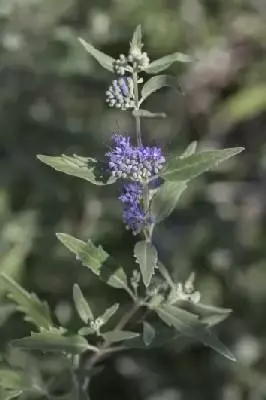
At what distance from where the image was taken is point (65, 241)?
1.10 meters

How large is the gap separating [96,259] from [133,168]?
0.15 metres

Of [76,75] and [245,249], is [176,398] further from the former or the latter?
[76,75]

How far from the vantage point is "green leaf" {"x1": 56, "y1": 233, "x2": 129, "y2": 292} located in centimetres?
110

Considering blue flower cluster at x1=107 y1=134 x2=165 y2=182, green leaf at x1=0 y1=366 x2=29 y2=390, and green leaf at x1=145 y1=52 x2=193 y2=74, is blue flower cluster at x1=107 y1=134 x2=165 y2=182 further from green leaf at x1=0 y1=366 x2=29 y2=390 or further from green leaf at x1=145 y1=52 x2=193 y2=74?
green leaf at x1=0 y1=366 x2=29 y2=390

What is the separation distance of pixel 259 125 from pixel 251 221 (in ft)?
1.49

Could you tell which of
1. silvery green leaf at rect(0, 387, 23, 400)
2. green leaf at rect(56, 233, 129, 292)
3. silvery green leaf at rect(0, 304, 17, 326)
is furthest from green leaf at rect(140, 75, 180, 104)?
silvery green leaf at rect(0, 304, 17, 326)

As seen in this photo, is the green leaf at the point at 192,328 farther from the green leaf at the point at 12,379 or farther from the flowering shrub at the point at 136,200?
the green leaf at the point at 12,379

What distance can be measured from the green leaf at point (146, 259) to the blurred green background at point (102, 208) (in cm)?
68

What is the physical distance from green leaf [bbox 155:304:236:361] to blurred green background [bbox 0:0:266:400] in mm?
612

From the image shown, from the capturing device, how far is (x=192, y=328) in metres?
1.10

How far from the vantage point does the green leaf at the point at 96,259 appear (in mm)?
1099

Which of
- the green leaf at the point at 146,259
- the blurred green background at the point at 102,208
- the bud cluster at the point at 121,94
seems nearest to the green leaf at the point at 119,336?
the green leaf at the point at 146,259

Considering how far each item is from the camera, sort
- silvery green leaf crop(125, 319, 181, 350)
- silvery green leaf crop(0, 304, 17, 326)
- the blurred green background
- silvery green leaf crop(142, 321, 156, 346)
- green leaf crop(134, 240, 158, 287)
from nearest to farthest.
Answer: green leaf crop(134, 240, 158, 287)
silvery green leaf crop(142, 321, 156, 346)
silvery green leaf crop(125, 319, 181, 350)
silvery green leaf crop(0, 304, 17, 326)
the blurred green background

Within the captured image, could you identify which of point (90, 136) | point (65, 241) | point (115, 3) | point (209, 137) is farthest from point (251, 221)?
point (65, 241)
